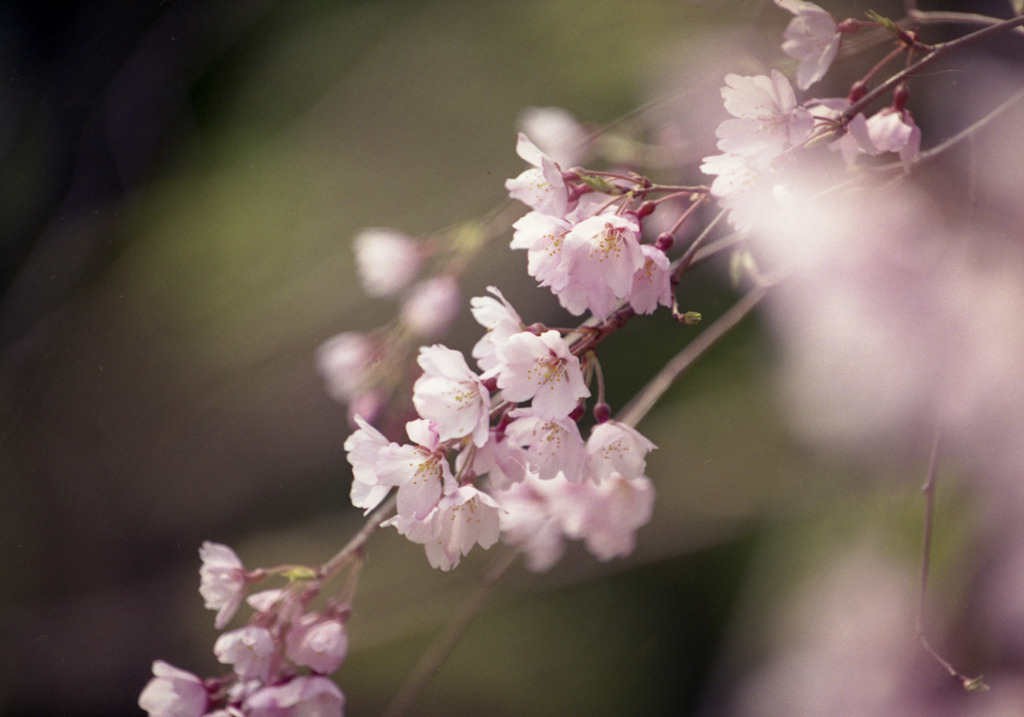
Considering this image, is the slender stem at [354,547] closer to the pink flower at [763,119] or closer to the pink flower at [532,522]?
the pink flower at [532,522]

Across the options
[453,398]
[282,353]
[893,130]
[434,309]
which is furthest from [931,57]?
[282,353]

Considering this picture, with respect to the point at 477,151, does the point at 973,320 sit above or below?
below

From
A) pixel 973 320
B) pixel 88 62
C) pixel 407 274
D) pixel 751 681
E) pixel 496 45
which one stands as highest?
pixel 88 62

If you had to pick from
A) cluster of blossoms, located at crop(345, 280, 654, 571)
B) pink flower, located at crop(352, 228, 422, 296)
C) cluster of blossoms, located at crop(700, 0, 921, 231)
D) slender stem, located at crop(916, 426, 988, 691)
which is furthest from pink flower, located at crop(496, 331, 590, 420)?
pink flower, located at crop(352, 228, 422, 296)

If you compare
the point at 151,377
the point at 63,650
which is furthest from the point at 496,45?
the point at 63,650

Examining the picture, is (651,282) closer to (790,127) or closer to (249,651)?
(790,127)

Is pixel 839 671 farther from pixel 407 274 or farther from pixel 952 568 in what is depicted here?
pixel 407 274

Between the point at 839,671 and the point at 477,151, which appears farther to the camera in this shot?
the point at 477,151

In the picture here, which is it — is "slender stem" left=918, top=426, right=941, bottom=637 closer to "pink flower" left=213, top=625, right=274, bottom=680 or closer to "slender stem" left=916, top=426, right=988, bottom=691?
"slender stem" left=916, top=426, right=988, bottom=691
